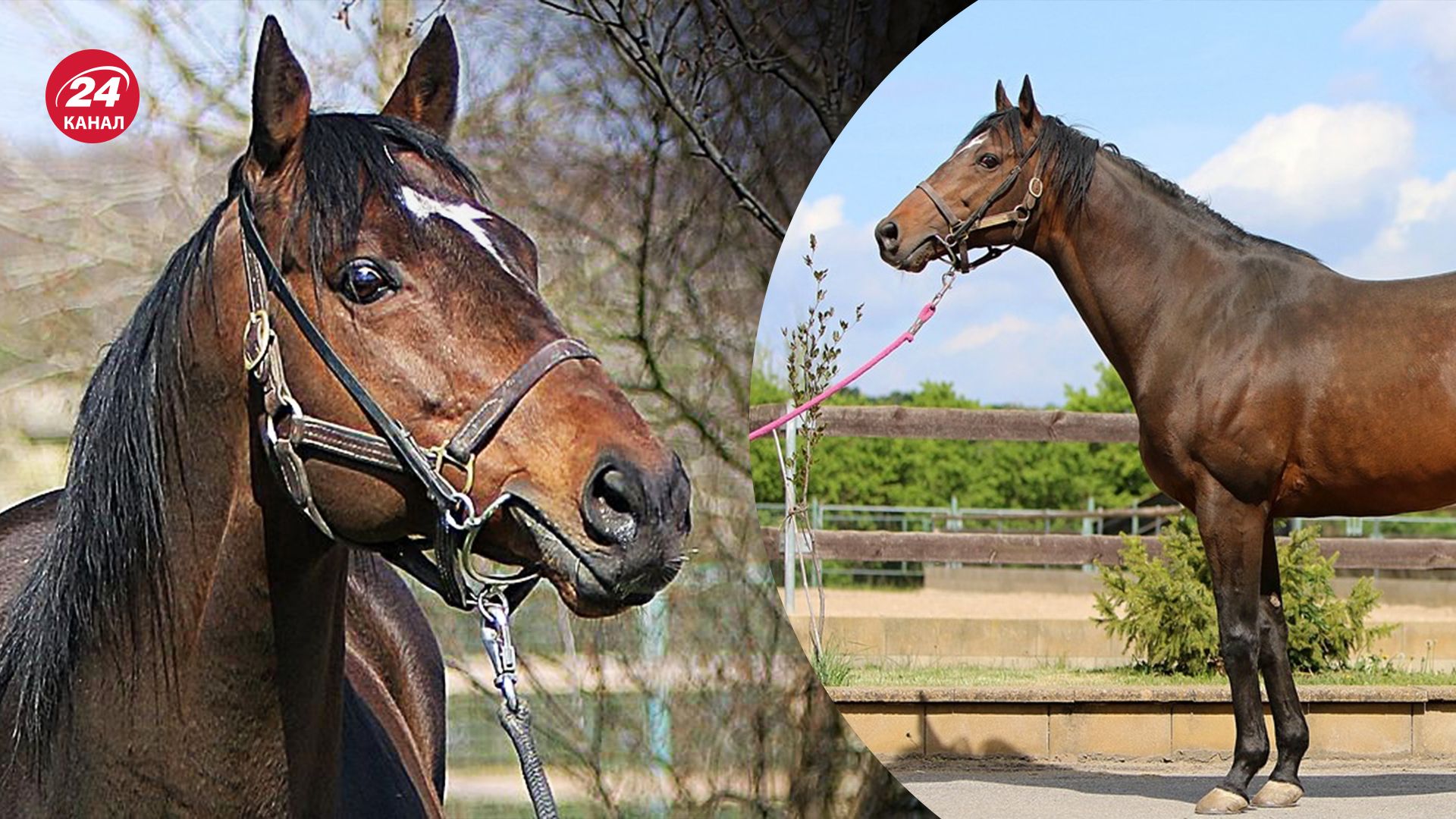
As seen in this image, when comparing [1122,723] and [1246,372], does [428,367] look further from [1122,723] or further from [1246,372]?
[1122,723]

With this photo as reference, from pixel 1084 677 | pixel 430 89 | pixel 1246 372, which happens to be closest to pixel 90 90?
pixel 430 89

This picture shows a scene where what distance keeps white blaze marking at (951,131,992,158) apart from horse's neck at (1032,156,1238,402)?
31 cm

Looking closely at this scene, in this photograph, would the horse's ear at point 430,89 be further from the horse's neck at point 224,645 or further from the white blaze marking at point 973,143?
the white blaze marking at point 973,143

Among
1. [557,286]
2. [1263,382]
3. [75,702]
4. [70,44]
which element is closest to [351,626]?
[75,702]

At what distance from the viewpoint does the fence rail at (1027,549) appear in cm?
693

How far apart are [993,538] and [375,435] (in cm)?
629

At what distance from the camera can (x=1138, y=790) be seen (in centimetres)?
489

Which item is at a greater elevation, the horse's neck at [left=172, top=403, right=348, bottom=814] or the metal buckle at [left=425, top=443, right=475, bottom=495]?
the metal buckle at [left=425, top=443, right=475, bottom=495]

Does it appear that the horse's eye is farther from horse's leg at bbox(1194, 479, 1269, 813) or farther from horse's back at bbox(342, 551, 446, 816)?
horse's leg at bbox(1194, 479, 1269, 813)

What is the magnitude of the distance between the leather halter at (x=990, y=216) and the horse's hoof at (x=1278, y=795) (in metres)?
1.74

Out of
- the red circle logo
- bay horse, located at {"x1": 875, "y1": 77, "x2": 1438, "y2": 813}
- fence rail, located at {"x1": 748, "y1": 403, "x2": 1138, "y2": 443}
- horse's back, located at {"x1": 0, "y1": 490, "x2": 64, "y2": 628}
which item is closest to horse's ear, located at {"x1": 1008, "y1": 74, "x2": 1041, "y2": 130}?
bay horse, located at {"x1": 875, "y1": 77, "x2": 1438, "y2": 813}

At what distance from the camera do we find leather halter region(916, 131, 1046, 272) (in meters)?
4.95

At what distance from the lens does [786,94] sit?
3.58 meters

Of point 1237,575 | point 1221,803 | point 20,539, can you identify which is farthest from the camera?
point 1237,575
